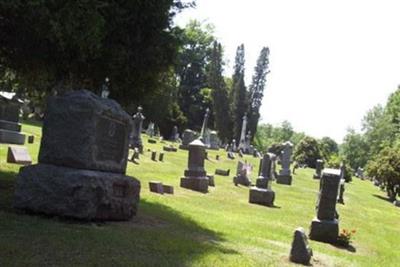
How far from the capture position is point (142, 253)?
783cm

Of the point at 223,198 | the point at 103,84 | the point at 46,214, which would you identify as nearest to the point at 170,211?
the point at 103,84

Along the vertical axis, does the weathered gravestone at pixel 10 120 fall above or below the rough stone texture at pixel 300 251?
above

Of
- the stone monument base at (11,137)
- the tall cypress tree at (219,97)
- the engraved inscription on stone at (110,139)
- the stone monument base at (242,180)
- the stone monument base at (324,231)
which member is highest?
the tall cypress tree at (219,97)

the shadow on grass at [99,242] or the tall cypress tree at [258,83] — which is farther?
the tall cypress tree at [258,83]

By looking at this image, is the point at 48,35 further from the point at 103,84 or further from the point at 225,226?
the point at 225,226

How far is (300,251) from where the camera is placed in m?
9.73

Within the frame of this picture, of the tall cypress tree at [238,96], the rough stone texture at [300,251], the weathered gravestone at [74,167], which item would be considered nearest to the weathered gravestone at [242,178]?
the rough stone texture at [300,251]

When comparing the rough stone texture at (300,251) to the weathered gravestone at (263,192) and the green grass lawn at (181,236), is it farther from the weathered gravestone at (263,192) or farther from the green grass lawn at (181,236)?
the weathered gravestone at (263,192)

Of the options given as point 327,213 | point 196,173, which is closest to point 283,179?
point 196,173

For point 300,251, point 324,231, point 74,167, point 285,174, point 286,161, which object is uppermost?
point 286,161

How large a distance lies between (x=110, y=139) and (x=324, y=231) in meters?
6.53

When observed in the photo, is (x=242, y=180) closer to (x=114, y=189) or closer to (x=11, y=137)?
(x=11, y=137)

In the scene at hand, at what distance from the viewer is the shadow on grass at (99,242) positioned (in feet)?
22.8

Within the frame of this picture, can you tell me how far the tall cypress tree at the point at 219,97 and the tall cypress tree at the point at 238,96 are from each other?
1.01 metres
